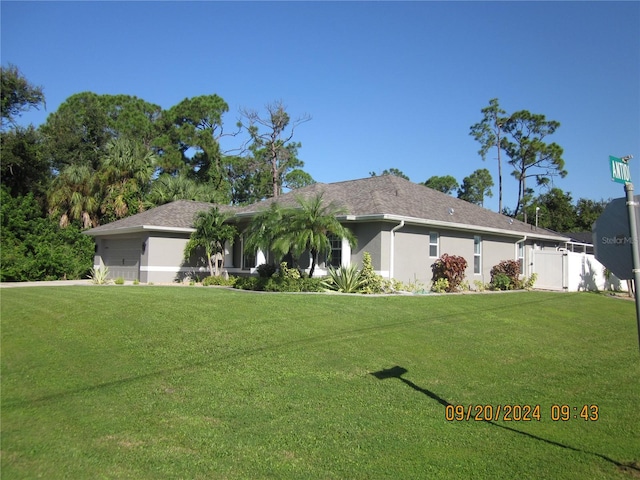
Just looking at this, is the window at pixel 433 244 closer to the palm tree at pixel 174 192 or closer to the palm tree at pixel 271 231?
the palm tree at pixel 271 231

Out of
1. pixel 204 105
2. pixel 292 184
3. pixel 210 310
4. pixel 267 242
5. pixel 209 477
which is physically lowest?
pixel 209 477

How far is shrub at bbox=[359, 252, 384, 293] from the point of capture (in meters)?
16.4

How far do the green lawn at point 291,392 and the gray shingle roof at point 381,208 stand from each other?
25.1ft

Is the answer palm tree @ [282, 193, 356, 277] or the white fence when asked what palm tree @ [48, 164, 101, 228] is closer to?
palm tree @ [282, 193, 356, 277]

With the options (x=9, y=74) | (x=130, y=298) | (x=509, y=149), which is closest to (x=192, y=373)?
(x=130, y=298)

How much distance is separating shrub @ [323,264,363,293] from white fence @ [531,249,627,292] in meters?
12.3

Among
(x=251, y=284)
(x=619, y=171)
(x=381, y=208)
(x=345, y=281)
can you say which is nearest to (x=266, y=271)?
(x=251, y=284)

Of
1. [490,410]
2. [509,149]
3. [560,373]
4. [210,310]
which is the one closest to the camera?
[490,410]

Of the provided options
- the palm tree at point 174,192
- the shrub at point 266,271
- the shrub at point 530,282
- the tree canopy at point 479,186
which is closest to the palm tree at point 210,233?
the shrub at point 266,271

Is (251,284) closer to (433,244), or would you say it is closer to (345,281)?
(345,281)

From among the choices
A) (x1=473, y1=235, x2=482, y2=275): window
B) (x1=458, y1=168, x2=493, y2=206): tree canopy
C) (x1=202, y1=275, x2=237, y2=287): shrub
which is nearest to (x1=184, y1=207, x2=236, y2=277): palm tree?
(x1=202, y1=275, x2=237, y2=287): shrub

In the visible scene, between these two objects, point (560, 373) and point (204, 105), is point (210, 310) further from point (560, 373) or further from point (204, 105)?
point (204, 105)

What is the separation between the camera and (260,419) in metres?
5.47

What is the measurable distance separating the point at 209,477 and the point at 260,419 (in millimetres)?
1362
